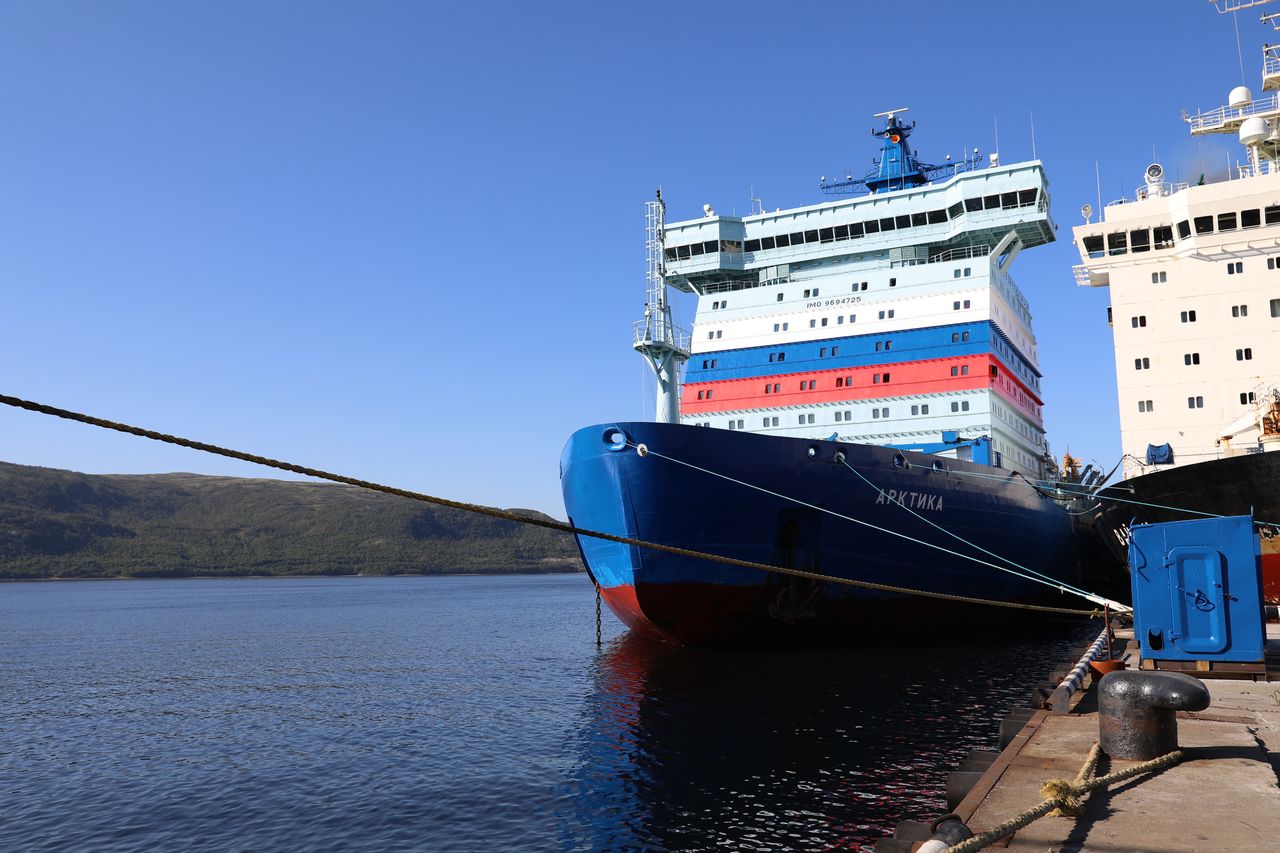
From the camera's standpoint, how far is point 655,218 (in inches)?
962

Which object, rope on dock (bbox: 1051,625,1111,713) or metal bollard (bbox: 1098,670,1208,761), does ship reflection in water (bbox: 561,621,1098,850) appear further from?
metal bollard (bbox: 1098,670,1208,761)

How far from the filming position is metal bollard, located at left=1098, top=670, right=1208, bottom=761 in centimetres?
641

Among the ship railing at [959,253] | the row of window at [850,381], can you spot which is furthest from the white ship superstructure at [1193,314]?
the ship railing at [959,253]

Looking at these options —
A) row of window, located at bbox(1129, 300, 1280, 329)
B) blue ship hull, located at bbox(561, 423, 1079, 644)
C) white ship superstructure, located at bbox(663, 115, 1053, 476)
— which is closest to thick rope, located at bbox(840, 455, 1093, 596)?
blue ship hull, located at bbox(561, 423, 1079, 644)

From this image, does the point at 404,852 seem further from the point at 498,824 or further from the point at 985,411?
the point at 985,411

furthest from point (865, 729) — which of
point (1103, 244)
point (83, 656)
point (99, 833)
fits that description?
point (83, 656)

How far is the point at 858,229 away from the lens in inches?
1038

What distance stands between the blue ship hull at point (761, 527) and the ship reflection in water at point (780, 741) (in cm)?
100

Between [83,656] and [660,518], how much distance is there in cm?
2519

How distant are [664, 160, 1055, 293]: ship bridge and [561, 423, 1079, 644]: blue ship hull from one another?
29.0 feet

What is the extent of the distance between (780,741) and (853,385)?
14173 mm

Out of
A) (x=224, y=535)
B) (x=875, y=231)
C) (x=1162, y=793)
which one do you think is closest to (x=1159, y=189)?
(x=875, y=231)

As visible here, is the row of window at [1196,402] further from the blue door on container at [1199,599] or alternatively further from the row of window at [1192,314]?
the blue door on container at [1199,599]

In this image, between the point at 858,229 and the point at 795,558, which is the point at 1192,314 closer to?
the point at 858,229
